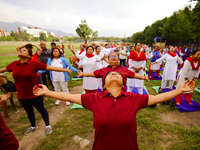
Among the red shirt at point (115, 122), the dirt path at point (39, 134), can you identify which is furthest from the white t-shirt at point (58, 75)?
the red shirt at point (115, 122)

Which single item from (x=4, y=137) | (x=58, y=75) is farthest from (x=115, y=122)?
(x=58, y=75)

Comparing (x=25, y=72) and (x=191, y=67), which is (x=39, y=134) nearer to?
(x=25, y=72)

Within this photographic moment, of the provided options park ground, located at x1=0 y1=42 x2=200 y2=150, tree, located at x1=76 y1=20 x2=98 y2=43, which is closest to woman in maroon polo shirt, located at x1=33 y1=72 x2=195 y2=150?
park ground, located at x1=0 y1=42 x2=200 y2=150

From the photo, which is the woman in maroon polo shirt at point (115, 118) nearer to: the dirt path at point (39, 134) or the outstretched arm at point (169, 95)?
the outstretched arm at point (169, 95)

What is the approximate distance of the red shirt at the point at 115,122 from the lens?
121 centimetres

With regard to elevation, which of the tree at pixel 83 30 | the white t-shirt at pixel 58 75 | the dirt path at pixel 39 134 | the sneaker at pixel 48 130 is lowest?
the dirt path at pixel 39 134

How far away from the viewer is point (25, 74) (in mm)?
2514

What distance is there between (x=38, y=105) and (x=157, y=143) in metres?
3.36

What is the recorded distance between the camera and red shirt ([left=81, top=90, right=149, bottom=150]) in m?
1.21

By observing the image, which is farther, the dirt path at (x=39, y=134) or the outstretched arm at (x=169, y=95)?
the dirt path at (x=39, y=134)

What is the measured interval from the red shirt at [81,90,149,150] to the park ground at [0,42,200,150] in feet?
6.33

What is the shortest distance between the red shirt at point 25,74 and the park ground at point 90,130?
54.7 inches

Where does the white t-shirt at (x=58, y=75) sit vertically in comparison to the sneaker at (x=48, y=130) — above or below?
above

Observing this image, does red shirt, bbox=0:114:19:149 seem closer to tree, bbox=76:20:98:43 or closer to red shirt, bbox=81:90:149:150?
red shirt, bbox=81:90:149:150
